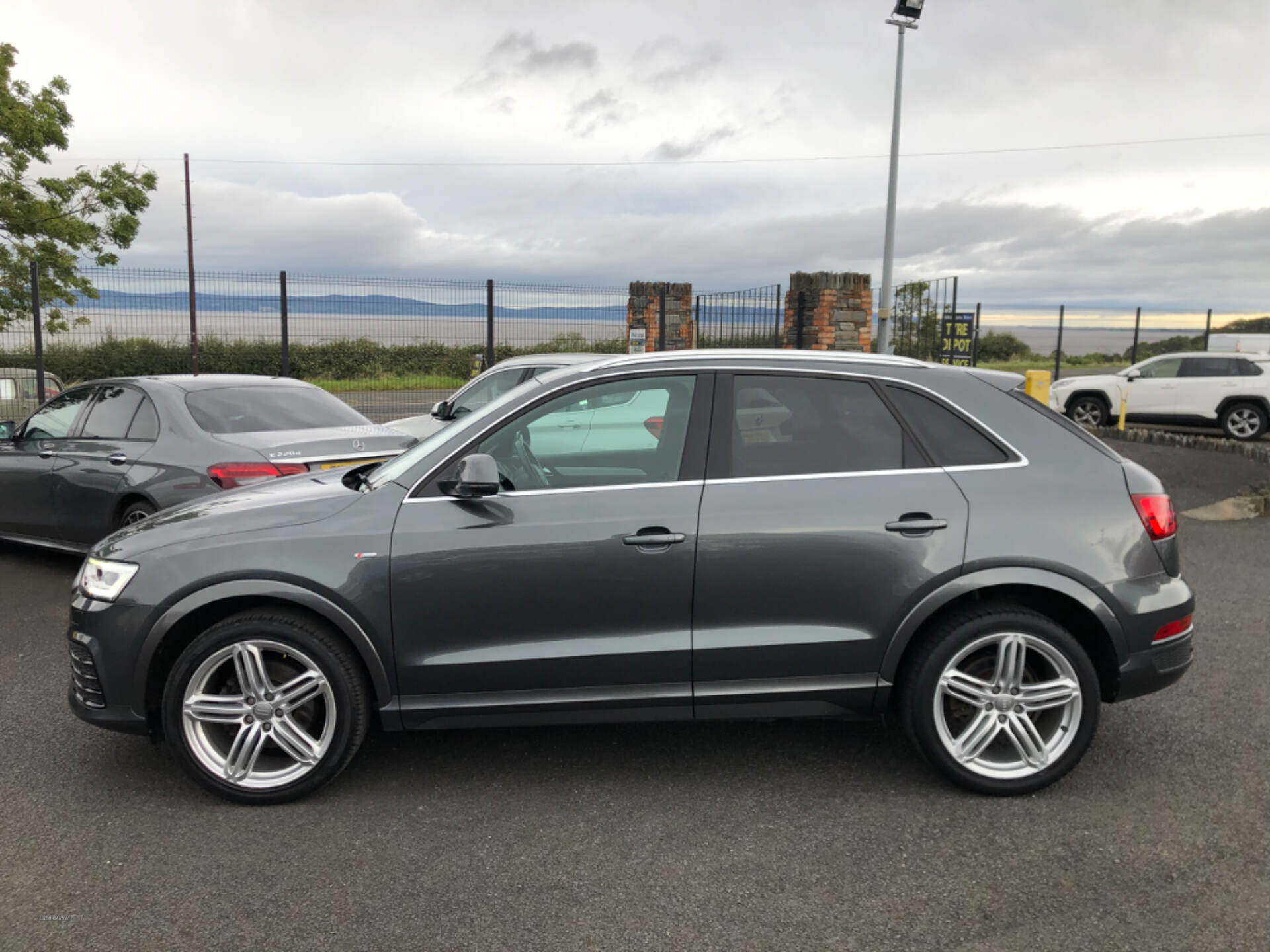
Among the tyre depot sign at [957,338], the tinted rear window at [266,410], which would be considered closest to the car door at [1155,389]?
the tyre depot sign at [957,338]

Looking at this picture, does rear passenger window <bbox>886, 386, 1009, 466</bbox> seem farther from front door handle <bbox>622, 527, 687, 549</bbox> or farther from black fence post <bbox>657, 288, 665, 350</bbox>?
black fence post <bbox>657, 288, 665, 350</bbox>

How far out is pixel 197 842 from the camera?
3.32m

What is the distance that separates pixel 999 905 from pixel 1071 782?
1062 mm

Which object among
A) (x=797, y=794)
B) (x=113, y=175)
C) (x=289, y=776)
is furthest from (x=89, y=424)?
Answer: (x=113, y=175)

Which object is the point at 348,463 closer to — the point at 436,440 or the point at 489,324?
the point at 436,440

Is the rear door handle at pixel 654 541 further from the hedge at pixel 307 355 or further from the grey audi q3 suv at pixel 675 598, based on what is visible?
the hedge at pixel 307 355

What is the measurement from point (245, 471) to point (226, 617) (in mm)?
2768

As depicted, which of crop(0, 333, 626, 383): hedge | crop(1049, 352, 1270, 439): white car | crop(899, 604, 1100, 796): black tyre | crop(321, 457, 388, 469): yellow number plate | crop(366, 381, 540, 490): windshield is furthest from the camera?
crop(1049, 352, 1270, 439): white car

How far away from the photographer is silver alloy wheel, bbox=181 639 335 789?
3539 mm

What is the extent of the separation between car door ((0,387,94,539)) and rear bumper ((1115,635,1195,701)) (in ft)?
23.4

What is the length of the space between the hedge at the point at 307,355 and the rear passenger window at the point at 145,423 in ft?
21.7

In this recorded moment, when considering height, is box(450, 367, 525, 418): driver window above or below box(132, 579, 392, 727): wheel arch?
above

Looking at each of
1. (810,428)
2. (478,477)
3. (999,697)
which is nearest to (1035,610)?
(999,697)

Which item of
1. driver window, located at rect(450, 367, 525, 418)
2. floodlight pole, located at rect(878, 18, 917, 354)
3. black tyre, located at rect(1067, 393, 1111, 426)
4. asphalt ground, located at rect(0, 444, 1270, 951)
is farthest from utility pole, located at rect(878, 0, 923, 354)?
asphalt ground, located at rect(0, 444, 1270, 951)
